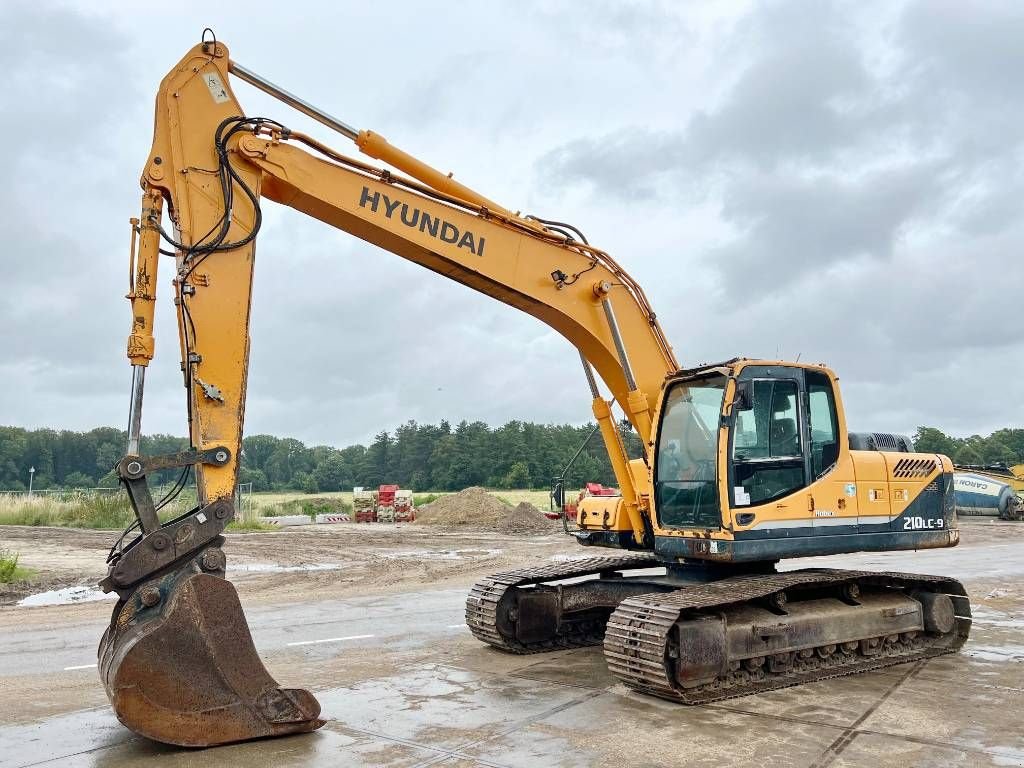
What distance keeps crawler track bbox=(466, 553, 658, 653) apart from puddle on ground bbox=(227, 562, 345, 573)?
8522mm

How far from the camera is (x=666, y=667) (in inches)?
271

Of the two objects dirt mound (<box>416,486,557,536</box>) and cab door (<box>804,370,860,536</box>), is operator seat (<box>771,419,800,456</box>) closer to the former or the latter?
cab door (<box>804,370,860,536</box>)

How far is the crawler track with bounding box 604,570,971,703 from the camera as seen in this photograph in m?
6.97

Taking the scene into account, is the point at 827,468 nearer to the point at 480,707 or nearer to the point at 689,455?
the point at 689,455

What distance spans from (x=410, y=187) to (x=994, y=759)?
19.7 feet

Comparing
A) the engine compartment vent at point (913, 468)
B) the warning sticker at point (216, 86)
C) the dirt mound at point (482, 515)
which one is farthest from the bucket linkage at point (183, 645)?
the dirt mound at point (482, 515)

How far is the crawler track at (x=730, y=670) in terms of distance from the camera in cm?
697

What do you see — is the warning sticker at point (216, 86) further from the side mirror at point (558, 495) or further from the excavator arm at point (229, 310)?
the side mirror at point (558, 495)

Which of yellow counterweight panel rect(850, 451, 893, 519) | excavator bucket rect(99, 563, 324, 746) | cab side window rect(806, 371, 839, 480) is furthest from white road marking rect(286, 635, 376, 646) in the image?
yellow counterweight panel rect(850, 451, 893, 519)

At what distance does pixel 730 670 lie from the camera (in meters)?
7.45

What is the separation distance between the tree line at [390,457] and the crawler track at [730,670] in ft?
148

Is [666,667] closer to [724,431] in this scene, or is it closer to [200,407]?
[724,431]

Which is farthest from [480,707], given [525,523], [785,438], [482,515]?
[482,515]

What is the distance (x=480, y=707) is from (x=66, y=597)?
9.47m
